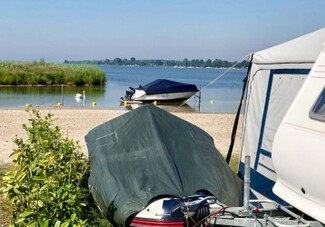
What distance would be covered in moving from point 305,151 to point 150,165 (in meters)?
2.01

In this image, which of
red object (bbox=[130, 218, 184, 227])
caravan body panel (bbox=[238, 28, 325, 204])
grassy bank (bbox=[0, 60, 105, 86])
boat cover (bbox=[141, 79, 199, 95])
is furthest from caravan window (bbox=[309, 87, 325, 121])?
grassy bank (bbox=[0, 60, 105, 86])

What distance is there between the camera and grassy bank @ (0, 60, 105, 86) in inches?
1698

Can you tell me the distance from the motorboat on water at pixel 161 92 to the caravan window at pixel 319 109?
959 inches

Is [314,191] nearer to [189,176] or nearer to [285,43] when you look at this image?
[189,176]

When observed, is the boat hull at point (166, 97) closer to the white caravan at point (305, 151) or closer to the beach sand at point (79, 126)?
the beach sand at point (79, 126)

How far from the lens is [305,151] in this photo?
3.66m

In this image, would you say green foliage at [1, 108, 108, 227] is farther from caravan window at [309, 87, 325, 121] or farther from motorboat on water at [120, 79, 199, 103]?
motorboat on water at [120, 79, 199, 103]

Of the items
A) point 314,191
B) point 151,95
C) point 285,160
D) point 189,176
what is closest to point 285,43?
point 189,176

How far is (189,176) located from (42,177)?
1.97 metres

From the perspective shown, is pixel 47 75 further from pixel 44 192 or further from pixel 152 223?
pixel 44 192

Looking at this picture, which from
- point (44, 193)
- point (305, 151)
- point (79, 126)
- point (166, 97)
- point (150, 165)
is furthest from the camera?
point (166, 97)

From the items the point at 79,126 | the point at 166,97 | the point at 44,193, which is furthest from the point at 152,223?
the point at 166,97

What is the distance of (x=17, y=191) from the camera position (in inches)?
140

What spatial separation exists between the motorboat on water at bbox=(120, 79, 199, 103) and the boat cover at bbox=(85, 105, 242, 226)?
2198 centimetres
